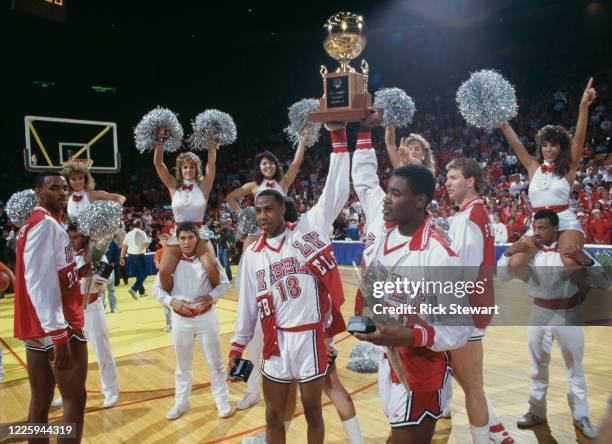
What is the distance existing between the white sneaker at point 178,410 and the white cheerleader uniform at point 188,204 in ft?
4.92

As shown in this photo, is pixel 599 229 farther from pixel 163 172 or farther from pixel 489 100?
Answer: pixel 163 172

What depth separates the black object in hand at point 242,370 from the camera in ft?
8.80

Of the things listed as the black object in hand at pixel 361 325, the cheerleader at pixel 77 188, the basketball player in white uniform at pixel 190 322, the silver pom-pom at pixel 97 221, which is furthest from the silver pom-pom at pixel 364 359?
the black object in hand at pixel 361 325

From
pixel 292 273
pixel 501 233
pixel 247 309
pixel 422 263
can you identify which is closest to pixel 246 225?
pixel 247 309

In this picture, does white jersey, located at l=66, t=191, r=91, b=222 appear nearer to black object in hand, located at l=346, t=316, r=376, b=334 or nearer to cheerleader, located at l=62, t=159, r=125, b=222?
cheerleader, located at l=62, t=159, r=125, b=222

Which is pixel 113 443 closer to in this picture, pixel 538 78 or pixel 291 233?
pixel 291 233

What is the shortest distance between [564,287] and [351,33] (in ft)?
7.43

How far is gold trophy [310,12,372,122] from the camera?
3.00 meters

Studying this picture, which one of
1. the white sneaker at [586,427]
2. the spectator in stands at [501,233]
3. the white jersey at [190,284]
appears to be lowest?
the white sneaker at [586,427]

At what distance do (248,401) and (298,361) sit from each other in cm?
183

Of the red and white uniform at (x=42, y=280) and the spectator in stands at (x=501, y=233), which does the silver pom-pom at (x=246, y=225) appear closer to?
the red and white uniform at (x=42, y=280)

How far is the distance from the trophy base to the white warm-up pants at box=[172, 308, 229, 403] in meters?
2.05

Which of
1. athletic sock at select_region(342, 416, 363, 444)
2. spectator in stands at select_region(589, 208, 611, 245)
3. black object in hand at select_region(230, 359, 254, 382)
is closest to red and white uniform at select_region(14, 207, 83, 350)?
black object in hand at select_region(230, 359, 254, 382)

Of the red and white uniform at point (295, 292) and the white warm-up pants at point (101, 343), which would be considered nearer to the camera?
the red and white uniform at point (295, 292)
